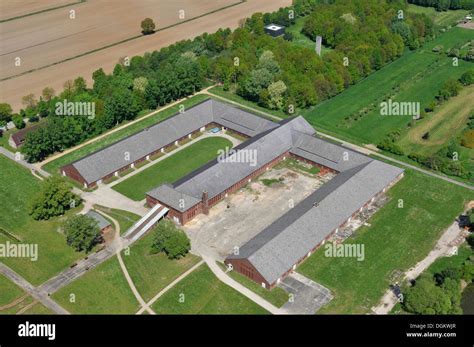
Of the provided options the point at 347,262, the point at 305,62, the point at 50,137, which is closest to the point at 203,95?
the point at 305,62

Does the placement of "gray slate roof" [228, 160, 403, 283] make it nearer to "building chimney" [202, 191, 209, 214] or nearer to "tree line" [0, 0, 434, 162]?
"building chimney" [202, 191, 209, 214]

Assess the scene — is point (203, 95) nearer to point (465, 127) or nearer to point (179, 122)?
point (179, 122)

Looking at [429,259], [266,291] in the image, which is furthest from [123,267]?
[429,259]

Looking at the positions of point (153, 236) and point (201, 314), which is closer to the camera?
point (201, 314)

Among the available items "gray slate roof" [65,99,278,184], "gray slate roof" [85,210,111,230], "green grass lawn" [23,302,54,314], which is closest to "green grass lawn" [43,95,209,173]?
"gray slate roof" [65,99,278,184]

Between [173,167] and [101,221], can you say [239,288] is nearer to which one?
[101,221]
